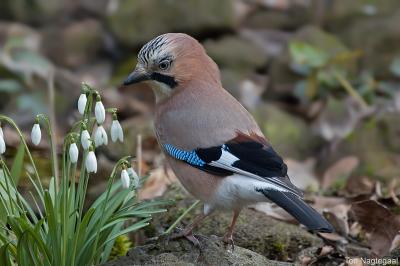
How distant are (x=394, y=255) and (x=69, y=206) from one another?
1.72 meters

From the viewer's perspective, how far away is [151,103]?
33.0 ft

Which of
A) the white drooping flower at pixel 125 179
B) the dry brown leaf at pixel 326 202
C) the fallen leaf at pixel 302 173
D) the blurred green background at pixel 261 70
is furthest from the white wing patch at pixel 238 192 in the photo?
the fallen leaf at pixel 302 173

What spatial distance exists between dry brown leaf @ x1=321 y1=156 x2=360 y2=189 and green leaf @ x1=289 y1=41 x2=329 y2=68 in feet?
5.01

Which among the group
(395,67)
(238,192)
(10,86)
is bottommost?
(10,86)

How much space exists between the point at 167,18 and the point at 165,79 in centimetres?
558

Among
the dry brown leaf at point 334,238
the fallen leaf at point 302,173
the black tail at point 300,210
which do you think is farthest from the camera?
the fallen leaf at point 302,173

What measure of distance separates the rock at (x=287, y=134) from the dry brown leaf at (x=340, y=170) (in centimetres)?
77

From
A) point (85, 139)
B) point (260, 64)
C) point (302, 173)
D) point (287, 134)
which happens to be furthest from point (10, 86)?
point (85, 139)

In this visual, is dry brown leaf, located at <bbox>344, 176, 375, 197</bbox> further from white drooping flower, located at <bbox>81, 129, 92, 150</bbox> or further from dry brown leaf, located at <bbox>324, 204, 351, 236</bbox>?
white drooping flower, located at <bbox>81, 129, 92, 150</bbox>

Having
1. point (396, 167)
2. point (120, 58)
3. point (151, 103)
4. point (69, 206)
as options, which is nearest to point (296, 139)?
point (396, 167)

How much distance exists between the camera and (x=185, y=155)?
5000 mm

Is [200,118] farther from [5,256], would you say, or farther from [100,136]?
[5,256]

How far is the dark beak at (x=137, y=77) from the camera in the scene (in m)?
5.23

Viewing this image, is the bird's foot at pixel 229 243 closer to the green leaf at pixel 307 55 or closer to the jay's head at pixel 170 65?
the jay's head at pixel 170 65
